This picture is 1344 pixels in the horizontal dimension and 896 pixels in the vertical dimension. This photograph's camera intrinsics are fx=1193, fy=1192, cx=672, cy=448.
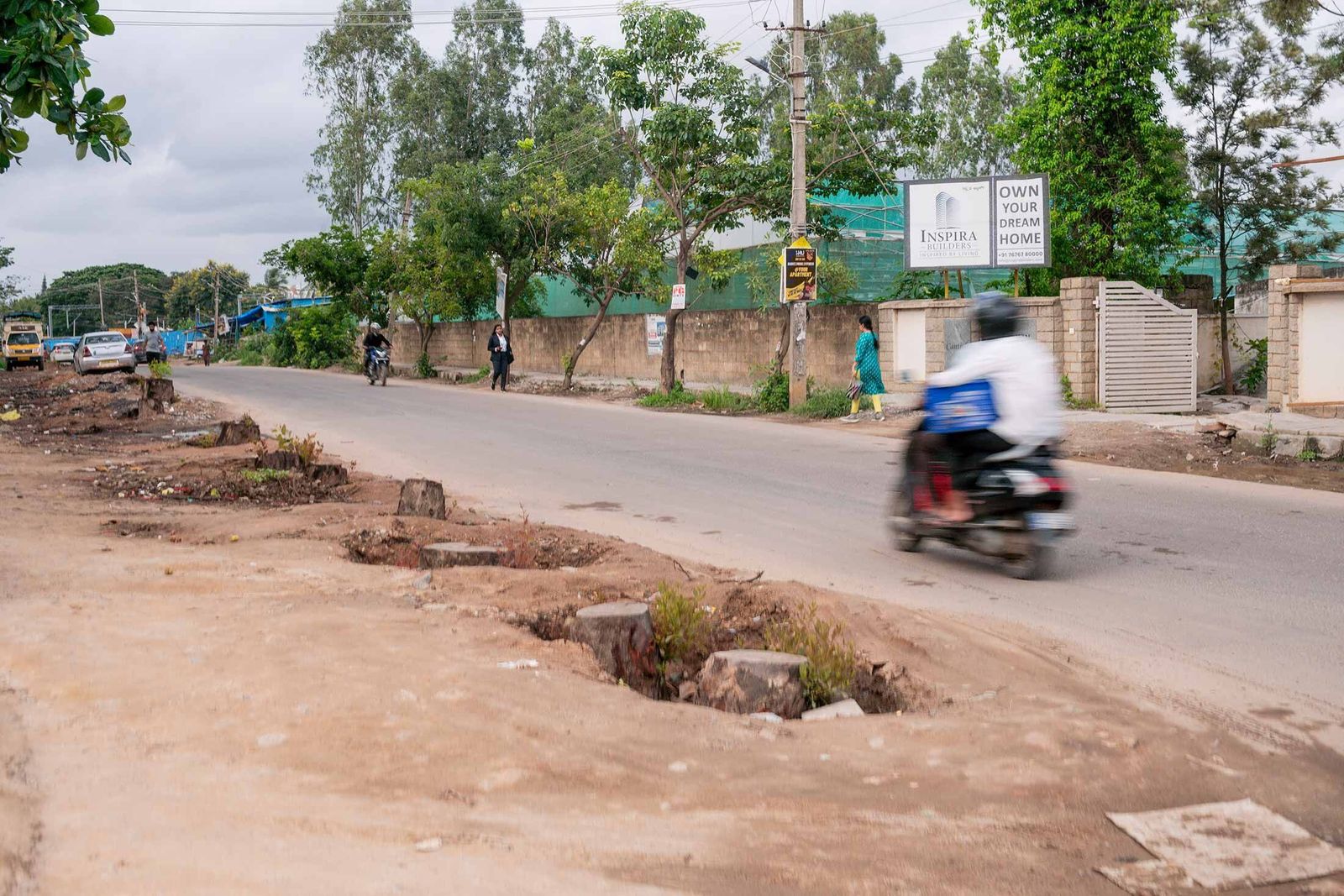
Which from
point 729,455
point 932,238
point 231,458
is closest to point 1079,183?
point 932,238

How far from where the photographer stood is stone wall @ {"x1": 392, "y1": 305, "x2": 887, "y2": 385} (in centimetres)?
2620

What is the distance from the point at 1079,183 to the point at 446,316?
71.4 ft

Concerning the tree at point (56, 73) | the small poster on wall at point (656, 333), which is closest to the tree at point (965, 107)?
the small poster on wall at point (656, 333)

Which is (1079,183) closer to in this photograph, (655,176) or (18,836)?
(655,176)

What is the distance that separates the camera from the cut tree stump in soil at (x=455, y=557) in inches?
276

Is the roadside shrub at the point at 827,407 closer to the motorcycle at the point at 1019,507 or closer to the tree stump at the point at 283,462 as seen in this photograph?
the tree stump at the point at 283,462

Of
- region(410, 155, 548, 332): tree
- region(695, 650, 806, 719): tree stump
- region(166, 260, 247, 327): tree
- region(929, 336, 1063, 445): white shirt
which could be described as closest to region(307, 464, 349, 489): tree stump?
region(929, 336, 1063, 445): white shirt

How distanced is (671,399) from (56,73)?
725 inches

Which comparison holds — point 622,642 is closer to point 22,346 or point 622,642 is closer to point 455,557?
point 455,557

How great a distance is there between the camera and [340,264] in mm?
41688

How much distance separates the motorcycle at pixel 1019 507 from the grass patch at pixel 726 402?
1508 centimetres

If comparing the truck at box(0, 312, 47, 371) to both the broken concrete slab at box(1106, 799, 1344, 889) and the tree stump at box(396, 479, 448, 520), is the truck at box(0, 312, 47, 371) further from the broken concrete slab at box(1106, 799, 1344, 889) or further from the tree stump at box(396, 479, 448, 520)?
the broken concrete slab at box(1106, 799, 1344, 889)

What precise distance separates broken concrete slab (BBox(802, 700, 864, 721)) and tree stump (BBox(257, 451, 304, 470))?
7870 mm

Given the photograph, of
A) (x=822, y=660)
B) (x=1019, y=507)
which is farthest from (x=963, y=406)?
(x=822, y=660)
